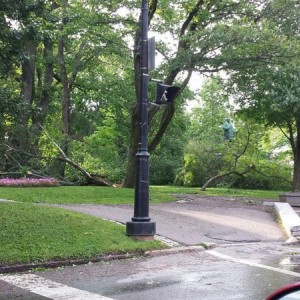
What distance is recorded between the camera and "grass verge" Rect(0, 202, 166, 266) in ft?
27.8

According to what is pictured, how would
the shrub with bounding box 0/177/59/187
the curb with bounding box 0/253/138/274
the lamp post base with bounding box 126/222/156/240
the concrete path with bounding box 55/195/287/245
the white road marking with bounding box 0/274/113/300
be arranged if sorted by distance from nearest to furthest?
the white road marking with bounding box 0/274/113/300, the curb with bounding box 0/253/138/274, the lamp post base with bounding box 126/222/156/240, the concrete path with bounding box 55/195/287/245, the shrub with bounding box 0/177/59/187

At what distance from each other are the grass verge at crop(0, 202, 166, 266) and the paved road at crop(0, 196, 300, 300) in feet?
1.46

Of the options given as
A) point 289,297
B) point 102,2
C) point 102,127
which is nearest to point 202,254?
point 289,297

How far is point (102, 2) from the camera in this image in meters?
18.5

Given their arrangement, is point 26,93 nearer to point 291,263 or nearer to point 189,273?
point 291,263

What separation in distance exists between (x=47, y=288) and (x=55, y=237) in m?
2.62

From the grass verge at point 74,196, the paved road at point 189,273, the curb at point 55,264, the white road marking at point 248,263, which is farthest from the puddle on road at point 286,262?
the grass verge at point 74,196

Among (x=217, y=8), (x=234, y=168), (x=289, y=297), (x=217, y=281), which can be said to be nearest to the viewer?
(x=289, y=297)

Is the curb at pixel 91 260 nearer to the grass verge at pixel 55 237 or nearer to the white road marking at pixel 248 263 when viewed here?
the grass verge at pixel 55 237

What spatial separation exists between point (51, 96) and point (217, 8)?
13.7 meters

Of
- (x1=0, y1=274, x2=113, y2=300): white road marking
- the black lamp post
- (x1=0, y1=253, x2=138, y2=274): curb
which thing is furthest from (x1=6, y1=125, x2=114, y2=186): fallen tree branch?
(x1=0, y1=274, x2=113, y2=300): white road marking

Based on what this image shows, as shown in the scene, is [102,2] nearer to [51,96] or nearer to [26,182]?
[26,182]

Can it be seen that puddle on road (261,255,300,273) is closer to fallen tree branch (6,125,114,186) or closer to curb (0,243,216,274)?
curb (0,243,216,274)

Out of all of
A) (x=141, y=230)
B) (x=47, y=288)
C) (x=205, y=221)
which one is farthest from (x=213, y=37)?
(x=47, y=288)
